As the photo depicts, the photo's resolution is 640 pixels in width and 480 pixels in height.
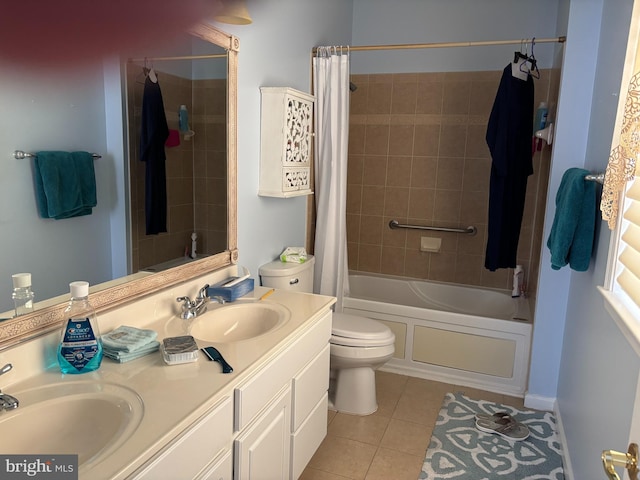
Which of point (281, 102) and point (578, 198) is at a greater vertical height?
point (281, 102)

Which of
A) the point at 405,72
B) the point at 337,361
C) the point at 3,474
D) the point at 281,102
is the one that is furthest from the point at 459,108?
the point at 3,474

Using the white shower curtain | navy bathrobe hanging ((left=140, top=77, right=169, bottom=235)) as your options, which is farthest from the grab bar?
navy bathrobe hanging ((left=140, top=77, right=169, bottom=235))

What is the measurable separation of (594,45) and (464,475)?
2.00 m

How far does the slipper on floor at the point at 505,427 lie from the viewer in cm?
231

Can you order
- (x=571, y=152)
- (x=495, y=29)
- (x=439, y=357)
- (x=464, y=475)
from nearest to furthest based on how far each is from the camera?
(x=464, y=475), (x=571, y=152), (x=439, y=357), (x=495, y=29)

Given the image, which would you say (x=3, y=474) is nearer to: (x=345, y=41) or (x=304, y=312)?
(x=304, y=312)

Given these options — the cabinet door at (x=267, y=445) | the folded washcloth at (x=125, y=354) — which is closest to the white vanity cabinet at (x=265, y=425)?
the cabinet door at (x=267, y=445)

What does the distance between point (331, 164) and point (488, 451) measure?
1.64 metres

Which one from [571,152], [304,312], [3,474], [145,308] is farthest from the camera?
[571,152]

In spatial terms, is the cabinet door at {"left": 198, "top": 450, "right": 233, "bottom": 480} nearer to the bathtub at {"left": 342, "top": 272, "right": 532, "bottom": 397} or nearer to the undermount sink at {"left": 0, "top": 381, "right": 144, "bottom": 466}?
the undermount sink at {"left": 0, "top": 381, "right": 144, "bottom": 466}

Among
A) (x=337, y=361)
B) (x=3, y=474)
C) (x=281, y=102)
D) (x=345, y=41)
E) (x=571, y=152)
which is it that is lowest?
(x=337, y=361)

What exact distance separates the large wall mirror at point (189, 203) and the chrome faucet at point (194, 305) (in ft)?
0.26

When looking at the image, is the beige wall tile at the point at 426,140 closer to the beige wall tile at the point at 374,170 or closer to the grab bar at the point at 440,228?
the beige wall tile at the point at 374,170

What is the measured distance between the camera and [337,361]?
2.46 metres
